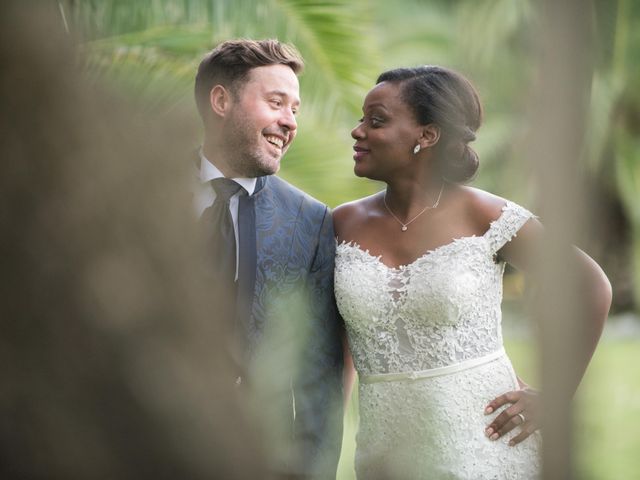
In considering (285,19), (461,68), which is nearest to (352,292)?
(285,19)

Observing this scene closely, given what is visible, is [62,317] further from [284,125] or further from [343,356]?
[343,356]

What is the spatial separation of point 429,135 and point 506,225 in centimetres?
40

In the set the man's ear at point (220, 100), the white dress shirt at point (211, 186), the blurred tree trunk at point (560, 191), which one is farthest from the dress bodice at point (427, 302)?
the blurred tree trunk at point (560, 191)

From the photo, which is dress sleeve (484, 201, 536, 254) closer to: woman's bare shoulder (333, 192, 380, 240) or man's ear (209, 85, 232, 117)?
woman's bare shoulder (333, 192, 380, 240)

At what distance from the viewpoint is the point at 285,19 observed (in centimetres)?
582

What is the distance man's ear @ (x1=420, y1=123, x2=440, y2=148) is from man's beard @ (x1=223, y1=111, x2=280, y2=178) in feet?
1.74

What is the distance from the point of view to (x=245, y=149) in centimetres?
305

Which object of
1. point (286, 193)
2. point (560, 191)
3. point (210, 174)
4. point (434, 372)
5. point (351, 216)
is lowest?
point (434, 372)

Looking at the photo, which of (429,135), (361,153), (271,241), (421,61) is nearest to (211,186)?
(271,241)

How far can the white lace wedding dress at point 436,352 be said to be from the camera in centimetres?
315

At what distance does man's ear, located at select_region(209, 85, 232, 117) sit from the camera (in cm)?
313

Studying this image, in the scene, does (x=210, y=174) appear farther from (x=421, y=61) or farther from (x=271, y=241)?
(x=421, y=61)

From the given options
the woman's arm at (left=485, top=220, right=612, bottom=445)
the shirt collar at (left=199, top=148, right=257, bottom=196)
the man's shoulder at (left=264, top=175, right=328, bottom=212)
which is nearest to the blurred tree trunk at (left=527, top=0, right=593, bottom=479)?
the woman's arm at (left=485, top=220, right=612, bottom=445)

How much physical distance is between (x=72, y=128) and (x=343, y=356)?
218cm
